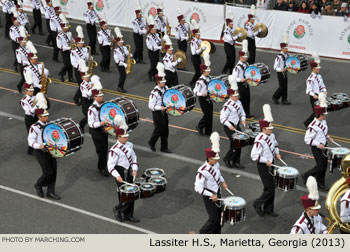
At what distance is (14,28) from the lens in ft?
73.4

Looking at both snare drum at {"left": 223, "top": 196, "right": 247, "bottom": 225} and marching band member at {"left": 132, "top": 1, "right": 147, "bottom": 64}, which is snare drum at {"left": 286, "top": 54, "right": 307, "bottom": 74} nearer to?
marching band member at {"left": 132, "top": 1, "right": 147, "bottom": 64}

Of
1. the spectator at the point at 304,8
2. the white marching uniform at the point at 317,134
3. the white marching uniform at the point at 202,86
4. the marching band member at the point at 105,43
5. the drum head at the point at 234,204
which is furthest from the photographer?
the spectator at the point at 304,8

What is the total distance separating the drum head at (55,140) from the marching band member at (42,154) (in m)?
0.13

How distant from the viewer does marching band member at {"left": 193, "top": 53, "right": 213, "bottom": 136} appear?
57.2 feet

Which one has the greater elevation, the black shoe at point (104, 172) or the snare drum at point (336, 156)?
the snare drum at point (336, 156)

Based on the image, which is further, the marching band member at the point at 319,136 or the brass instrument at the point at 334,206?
the marching band member at the point at 319,136

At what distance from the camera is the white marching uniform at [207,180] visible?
1240cm

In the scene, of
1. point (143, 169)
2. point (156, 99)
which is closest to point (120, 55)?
point (156, 99)

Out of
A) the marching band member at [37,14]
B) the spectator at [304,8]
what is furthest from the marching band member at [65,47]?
the spectator at [304,8]

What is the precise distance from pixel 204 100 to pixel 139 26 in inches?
278

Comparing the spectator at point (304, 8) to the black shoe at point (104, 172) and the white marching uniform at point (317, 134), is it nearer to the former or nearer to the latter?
the white marching uniform at point (317, 134)

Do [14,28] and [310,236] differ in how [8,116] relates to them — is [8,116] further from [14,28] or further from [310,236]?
[310,236]

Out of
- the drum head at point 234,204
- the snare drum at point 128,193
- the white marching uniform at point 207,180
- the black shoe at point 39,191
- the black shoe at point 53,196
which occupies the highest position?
the white marching uniform at point 207,180

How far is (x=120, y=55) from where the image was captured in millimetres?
20562
